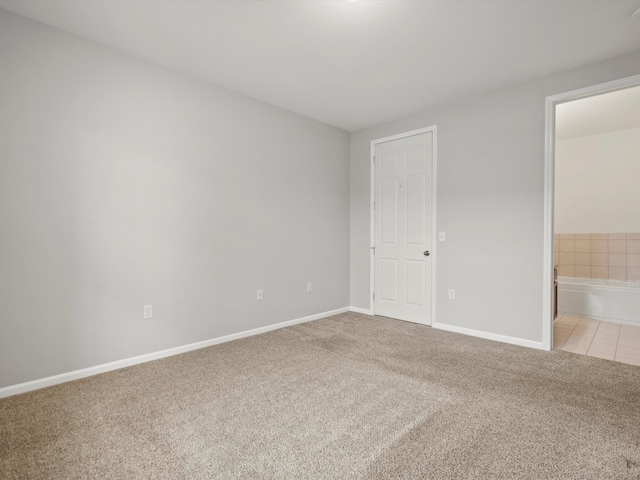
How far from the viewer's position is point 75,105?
2.55 meters

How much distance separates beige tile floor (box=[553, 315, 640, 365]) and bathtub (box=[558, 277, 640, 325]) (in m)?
0.14

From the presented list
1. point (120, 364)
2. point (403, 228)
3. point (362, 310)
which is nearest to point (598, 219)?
point (403, 228)

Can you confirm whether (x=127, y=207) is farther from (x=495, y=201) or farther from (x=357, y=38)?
(x=495, y=201)

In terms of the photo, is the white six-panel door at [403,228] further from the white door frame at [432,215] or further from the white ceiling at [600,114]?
the white ceiling at [600,114]

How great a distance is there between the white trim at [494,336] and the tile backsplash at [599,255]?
224 centimetres

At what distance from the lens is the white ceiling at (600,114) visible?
385cm

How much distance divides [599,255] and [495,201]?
3160 mm

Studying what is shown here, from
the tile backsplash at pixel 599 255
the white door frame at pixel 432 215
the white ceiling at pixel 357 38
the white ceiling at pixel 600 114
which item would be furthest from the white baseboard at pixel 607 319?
the white ceiling at pixel 357 38

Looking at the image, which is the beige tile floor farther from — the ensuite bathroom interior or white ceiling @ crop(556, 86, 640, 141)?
white ceiling @ crop(556, 86, 640, 141)

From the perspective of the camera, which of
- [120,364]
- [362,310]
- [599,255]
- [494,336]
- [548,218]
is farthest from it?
[599,255]

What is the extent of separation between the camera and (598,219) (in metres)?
5.27

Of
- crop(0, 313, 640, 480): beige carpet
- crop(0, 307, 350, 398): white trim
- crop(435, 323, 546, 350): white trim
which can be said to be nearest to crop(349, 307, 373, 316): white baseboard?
crop(435, 323, 546, 350): white trim

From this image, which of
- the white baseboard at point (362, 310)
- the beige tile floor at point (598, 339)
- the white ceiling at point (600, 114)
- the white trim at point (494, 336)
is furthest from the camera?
the white baseboard at point (362, 310)

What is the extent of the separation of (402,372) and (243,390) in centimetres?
124
